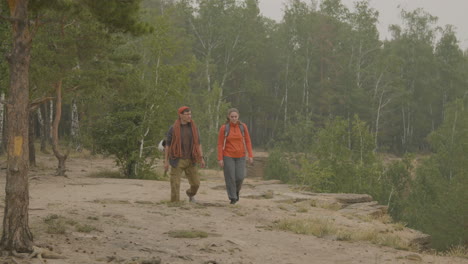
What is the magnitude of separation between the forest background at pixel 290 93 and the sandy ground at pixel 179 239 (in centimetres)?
565

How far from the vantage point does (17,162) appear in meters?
5.79

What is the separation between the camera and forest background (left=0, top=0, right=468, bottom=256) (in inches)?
690

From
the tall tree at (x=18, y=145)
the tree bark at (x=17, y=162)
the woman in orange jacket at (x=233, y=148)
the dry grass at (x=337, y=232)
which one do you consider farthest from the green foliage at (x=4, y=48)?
the tree bark at (x=17, y=162)

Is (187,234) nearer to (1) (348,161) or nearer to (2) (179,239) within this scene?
(2) (179,239)

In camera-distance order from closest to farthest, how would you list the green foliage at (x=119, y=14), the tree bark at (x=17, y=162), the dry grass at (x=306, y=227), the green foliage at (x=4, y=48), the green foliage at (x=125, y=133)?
the tree bark at (x=17, y=162), the green foliage at (x=119, y=14), the dry grass at (x=306, y=227), the green foliage at (x=4, y=48), the green foliage at (x=125, y=133)

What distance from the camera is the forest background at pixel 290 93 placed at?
17.5 m

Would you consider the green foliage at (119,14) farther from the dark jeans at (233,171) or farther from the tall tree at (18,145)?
the dark jeans at (233,171)

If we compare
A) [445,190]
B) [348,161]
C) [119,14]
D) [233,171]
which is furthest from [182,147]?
[445,190]

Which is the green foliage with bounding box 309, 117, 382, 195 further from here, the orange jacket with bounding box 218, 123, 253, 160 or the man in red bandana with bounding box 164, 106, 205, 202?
the man in red bandana with bounding box 164, 106, 205, 202

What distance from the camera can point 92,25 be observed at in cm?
1509

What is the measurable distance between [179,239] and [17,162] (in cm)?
274

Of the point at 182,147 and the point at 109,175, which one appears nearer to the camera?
the point at 182,147

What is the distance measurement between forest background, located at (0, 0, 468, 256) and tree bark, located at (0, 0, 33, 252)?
9476 millimetres

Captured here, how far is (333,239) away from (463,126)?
32465mm
